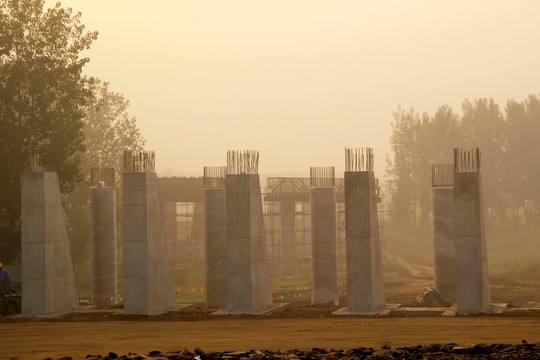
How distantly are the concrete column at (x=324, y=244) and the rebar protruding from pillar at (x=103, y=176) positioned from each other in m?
8.57

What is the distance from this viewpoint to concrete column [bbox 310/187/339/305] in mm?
32625

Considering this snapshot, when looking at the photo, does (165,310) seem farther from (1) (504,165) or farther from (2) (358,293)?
(1) (504,165)

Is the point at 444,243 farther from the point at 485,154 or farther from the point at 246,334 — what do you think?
the point at 485,154

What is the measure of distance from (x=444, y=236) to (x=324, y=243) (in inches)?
193

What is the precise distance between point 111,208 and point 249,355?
1734 cm

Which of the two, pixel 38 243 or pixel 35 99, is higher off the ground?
pixel 35 99

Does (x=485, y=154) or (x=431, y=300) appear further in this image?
(x=485, y=154)

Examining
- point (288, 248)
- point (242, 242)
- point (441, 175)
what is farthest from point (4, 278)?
point (288, 248)

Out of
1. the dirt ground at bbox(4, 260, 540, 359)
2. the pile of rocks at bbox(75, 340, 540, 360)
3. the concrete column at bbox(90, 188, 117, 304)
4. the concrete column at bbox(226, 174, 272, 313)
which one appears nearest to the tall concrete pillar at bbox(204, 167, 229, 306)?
the dirt ground at bbox(4, 260, 540, 359)

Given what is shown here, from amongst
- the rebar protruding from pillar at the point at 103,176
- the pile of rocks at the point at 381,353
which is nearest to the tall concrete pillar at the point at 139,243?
the rebar protruding from pillar at the point at 103,176

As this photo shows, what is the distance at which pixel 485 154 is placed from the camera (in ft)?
267

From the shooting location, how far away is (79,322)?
25.5 metres

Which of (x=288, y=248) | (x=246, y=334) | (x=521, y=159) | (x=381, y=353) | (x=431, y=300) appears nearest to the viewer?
(x=381, y=353)

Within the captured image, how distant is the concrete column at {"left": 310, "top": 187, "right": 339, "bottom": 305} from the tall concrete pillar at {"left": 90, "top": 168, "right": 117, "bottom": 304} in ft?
27.1
